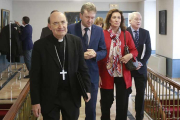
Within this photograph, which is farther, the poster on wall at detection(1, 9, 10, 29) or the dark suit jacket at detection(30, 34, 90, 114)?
the poster on wall at detection(1, 9, 10, 29)

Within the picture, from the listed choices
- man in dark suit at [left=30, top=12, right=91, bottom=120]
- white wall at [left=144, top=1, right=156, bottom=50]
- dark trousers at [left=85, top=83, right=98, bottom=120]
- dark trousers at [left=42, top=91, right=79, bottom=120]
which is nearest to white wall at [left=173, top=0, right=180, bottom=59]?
white wall at [left=144, top=1, right=156, bottom=50]

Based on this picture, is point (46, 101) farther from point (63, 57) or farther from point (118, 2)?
point (118, 2)

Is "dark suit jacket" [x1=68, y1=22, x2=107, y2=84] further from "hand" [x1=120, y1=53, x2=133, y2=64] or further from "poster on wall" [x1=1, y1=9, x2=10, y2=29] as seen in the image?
"poster on wall" [x1=1, y1=9, x2=10, y2=29]

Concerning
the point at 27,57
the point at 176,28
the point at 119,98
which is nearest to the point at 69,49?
the point at 119,98

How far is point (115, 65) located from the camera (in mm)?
3559

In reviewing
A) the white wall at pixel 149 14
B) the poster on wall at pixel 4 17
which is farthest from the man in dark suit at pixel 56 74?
the white wall at pixel 149 14

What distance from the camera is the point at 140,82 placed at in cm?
436

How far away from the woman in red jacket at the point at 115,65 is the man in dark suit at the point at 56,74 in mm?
1070

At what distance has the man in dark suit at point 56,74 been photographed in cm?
243

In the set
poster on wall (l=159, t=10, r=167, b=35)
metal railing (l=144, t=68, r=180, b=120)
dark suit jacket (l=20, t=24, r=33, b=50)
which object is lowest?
metal railing (l=144, t=68, r=180, b=120)

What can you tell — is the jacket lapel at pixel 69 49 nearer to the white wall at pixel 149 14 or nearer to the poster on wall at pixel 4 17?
the poster on wall at pixel 4 17

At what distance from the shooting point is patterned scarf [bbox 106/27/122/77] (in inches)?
140

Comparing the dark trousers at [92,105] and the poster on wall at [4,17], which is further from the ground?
the poster on wall at [4,17]

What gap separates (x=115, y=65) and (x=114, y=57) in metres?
0.11
